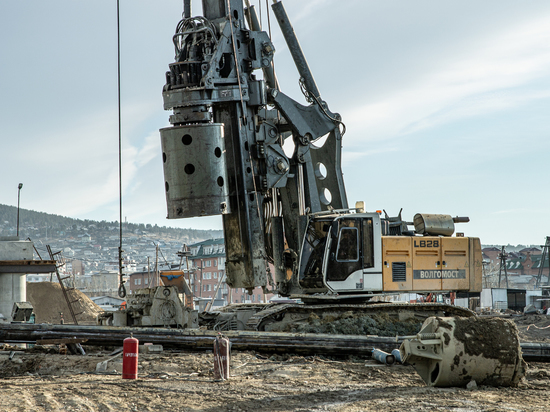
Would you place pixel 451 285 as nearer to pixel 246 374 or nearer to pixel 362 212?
pixel 362 212

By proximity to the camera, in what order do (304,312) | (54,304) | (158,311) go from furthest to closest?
(54,304)
(158,311)
(304,312)

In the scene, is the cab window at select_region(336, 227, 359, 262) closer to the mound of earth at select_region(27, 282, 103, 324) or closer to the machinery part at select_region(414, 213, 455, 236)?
the machinery part at select_region(414, 213, 455, 236)

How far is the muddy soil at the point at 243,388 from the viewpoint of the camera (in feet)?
24.6

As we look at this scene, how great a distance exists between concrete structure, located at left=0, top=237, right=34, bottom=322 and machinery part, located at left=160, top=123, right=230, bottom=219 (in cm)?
1801

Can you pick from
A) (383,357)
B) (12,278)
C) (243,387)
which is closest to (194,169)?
(383,357)

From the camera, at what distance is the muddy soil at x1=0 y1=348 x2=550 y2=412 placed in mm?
7492

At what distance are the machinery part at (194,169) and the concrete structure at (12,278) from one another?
18.0 meters

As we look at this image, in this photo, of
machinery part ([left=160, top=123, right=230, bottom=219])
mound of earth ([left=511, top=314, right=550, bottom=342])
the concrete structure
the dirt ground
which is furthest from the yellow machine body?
the concrete structure

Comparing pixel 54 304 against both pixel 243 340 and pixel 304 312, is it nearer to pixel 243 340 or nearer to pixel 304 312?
pixel 304 312

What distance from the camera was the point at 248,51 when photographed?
45.7ft

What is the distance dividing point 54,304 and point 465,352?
47687 millimetres

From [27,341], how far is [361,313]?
6730mm

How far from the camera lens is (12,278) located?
28203mm

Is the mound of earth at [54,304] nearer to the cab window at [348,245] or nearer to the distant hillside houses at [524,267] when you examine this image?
the cab window at [348,245]
